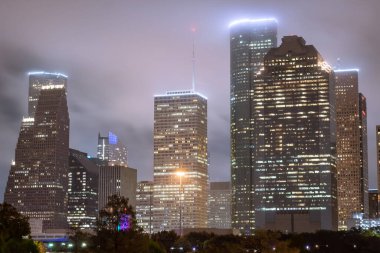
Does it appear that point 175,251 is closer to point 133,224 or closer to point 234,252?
point 234,252

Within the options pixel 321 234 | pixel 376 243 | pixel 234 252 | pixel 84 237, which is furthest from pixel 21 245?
pixel 321 234

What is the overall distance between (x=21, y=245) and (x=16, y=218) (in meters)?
21.0

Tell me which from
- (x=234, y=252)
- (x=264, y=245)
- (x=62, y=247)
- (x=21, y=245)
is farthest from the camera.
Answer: (x=62, y=247)

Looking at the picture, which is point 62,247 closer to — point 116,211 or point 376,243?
point 376,243

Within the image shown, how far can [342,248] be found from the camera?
16562cm

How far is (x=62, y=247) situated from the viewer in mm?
177250

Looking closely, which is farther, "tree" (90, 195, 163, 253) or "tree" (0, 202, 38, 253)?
"tree" (0, 202, 38, 253)

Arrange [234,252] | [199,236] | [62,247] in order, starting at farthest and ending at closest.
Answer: [199,236] < [62,247] < [234,252]

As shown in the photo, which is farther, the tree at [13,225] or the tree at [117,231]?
the tree at [13,225]

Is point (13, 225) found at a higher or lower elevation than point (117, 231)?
higher

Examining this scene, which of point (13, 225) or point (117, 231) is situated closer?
point (117, 231)

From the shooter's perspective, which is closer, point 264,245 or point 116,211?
point 116,211

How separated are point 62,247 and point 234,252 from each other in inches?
3793

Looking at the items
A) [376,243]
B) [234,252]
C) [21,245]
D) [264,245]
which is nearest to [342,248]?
[376,243]
